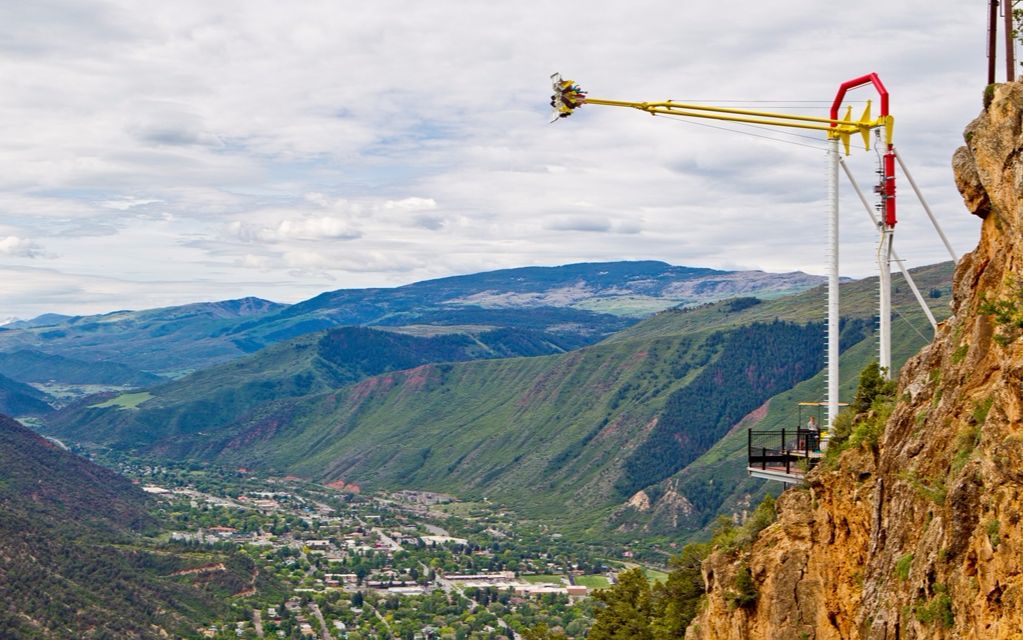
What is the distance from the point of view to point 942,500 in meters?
31.2

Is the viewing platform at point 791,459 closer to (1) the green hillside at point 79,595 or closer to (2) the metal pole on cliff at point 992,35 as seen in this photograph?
(2) the metal pole on cliff at point 992,35

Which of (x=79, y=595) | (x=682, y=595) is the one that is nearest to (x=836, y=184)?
(x=682, y=595)

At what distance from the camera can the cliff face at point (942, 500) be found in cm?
2870

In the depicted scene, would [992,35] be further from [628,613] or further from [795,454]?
[628,613]

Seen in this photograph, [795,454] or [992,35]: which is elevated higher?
[992,35]

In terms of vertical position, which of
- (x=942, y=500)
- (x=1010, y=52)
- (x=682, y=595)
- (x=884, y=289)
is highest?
(x=1010, y=52)

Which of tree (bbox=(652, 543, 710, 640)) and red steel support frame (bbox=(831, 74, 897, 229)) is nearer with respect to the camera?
red steel support frame (bbox=(831, 74, 897, 229))

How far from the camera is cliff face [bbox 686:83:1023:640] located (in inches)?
1130

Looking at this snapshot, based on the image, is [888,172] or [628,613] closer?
[888,172]

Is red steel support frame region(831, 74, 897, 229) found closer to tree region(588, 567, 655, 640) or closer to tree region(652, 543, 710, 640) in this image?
tree region(652, 543, 710, 640)

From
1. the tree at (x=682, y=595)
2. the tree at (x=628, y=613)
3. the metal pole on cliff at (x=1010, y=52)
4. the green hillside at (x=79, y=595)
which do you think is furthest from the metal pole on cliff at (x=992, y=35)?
the green hillside at (x=79, y=595)

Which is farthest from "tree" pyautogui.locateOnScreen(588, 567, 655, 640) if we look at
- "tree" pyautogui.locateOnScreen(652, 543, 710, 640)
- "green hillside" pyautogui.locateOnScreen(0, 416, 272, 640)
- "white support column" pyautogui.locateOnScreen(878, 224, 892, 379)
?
"green hillside" pyautogui.locateOnScreen(0, 416, 272, 640)

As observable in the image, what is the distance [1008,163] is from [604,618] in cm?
4328

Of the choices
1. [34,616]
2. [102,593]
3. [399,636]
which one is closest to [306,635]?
[399,636]
